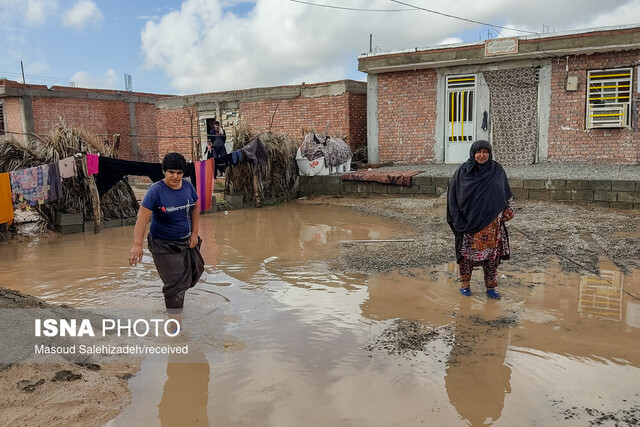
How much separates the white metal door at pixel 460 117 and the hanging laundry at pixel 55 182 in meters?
10.1

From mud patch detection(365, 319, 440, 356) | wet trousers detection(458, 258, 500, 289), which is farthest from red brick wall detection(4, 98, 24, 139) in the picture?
mud patch detection(365, 319, 440, 356)

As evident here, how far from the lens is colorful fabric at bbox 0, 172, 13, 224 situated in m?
8.13

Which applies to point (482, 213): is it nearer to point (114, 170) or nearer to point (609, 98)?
point (114, 170)

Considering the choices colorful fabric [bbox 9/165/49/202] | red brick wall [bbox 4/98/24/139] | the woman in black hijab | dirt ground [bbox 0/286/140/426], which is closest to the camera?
dirt ground [bbox 0/286/140/426]

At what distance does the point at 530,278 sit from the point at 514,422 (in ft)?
9.91

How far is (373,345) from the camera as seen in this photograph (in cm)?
383

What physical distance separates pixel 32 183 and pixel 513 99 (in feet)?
37.7

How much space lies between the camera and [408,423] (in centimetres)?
277

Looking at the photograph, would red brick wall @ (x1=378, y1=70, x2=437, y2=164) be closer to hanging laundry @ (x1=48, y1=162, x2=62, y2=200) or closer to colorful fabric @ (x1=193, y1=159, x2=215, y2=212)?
colorful fabric @ (x1=193, y1=159, x2=215, y2=212)

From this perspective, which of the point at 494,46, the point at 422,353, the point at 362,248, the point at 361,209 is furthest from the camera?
the point at 494,46

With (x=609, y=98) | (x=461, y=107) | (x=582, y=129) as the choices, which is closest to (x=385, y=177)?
(x=461, y=107)

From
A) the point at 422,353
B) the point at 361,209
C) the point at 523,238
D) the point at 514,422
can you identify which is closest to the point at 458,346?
the point at 422,353

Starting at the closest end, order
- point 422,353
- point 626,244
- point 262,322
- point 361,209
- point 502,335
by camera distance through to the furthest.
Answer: point 422,353 → point 502,335 → point 262,322 → point 626,244 → point 361,209

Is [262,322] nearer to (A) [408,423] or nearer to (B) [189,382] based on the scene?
(B) [189,382]
